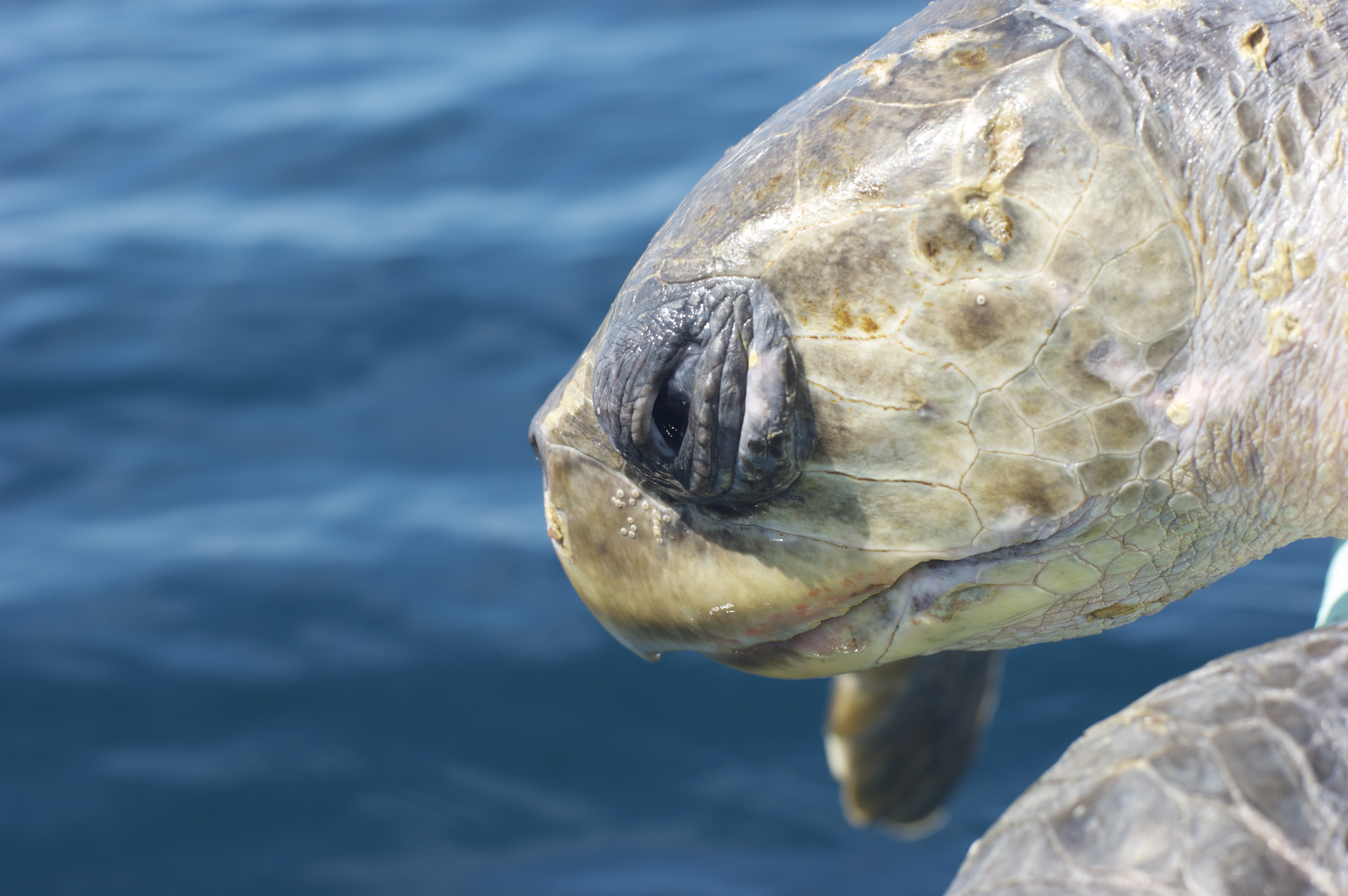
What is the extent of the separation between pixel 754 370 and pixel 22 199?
5.21m

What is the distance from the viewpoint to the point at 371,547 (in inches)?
133

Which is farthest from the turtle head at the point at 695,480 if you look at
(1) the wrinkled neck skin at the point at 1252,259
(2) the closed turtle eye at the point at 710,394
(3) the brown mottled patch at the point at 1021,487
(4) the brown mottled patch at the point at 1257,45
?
(4) the brown mottled patch at the point at 1257,45

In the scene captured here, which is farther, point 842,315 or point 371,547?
point 371,547

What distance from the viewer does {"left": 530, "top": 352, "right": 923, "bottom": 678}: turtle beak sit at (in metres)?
1.40

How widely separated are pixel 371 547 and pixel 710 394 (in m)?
2.28

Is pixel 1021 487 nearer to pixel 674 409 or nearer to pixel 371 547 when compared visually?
pixel 674 409

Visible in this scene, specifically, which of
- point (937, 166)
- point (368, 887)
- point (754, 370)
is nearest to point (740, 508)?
point (754, 370)

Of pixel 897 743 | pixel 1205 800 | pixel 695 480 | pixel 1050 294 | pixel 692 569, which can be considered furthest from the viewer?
pixel 897 743

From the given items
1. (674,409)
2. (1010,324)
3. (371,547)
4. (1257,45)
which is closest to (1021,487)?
(1010,324)

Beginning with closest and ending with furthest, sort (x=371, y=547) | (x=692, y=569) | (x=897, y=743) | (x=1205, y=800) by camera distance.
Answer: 1. (x=1205, y=800)
2. (x=692, y=569)
3. (x=897, y=743)
4. (x=371, y=547)

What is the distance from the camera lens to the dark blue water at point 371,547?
2652 millimetres

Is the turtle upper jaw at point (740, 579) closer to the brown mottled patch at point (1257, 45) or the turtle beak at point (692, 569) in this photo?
the turtle beak at point (692, 569)

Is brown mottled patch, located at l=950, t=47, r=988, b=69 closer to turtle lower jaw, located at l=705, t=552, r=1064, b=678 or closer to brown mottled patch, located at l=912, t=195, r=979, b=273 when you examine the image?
brown mottled patch, located at l=912, t=195, r=979, b=273

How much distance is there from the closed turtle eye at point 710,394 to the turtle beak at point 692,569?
67 millimetres
